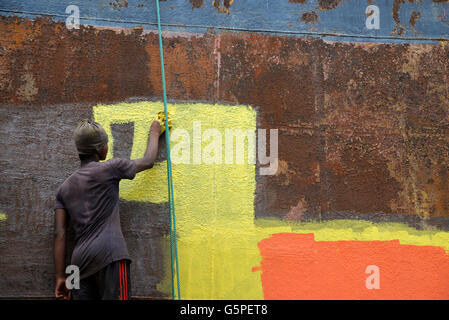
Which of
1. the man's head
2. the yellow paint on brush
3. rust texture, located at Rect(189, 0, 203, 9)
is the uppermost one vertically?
rust texture, located at Rect(189, 0, 203, 9)

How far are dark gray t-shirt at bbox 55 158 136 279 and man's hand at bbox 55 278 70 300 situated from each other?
0.63ft

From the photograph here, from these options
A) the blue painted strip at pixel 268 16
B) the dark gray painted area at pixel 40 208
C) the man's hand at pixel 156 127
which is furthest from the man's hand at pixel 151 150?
the blue painted strip at pixel 268 16

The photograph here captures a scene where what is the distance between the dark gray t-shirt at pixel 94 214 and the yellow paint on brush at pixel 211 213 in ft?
1.28

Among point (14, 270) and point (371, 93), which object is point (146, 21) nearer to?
point (371, 93)

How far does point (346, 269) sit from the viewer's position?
297 cm

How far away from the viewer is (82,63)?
292 cm

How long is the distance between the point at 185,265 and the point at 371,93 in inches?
70.5

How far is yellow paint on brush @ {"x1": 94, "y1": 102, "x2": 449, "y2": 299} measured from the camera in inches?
114

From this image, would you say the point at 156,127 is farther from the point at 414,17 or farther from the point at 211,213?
the point at 414,17

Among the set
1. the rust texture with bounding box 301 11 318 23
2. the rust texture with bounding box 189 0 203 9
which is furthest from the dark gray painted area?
the rust texture with bounding box 301 11 318 23

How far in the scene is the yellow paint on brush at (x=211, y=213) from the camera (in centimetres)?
289

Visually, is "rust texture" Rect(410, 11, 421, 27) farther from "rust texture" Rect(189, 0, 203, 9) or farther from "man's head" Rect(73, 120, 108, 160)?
"man's head" Rect(73, 120, 108, 160)

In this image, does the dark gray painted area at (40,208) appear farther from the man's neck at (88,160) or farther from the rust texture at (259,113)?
the man's neck at (88,160)

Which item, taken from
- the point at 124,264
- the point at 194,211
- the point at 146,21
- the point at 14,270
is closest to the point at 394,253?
the point at 194,211
